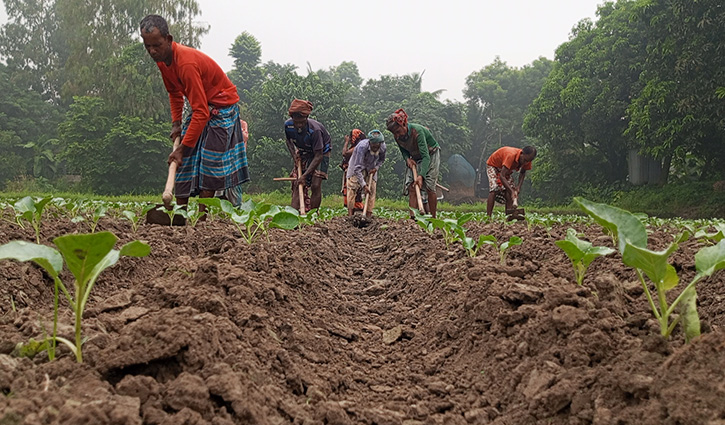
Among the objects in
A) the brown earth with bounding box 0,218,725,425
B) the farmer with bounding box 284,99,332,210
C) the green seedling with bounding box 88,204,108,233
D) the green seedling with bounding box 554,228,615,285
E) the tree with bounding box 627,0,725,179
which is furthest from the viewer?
the tree with bounding box 627,0,725,179

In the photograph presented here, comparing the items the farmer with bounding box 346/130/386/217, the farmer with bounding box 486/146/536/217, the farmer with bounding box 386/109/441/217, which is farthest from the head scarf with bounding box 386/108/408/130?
the farmer with bounding box 486/146/536/217

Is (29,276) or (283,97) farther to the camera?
(283,97)

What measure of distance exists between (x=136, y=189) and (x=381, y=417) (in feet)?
84.2

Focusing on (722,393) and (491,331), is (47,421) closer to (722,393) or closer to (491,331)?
(722,393)

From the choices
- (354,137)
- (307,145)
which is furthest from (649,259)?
(354,137)

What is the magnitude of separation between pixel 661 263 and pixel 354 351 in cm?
124

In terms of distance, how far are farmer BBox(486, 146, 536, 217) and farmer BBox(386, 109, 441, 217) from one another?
1153mm

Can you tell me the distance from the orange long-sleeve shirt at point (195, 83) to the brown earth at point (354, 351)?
131 cm

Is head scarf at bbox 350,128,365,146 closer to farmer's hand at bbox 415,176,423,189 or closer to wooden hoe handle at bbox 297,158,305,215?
wooden hoe handle at bbox 297,158,305,215

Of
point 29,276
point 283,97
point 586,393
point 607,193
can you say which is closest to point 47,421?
point 586,393

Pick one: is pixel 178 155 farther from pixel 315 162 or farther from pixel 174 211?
pixel 315 162

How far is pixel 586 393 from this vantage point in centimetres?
133

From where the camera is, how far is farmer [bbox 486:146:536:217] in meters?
7.89

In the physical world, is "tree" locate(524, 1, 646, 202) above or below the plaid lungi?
above
